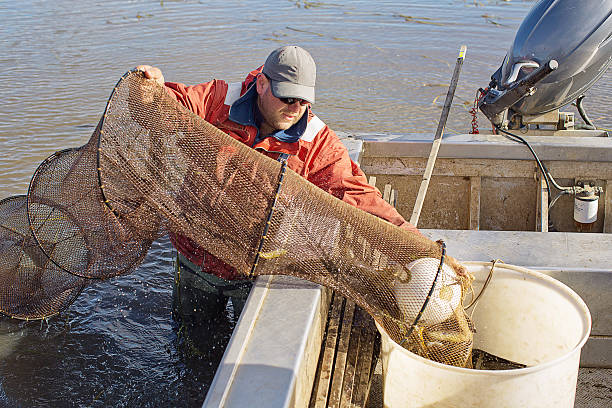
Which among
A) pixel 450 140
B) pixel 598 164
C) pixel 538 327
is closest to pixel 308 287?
pixel 538 327

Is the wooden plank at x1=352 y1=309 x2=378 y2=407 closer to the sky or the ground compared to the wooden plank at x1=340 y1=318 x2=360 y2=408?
closer to the ground

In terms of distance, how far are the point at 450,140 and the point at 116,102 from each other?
3.09m

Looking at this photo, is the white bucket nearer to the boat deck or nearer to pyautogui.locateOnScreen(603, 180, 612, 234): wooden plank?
the boat deck

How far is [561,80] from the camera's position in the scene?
16.3ft

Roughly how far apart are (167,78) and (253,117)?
7474 mm

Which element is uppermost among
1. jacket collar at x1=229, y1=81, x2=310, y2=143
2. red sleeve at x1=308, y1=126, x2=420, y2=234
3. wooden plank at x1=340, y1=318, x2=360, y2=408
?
jacket collar at x1=229, y1=81, x2=310, y2=143

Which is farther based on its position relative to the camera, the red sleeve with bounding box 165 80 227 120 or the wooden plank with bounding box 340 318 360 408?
the red sleeve with bounding box 165 80 227 120

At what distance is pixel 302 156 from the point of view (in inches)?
127

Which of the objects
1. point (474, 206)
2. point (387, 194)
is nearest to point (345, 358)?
point (387, 194)

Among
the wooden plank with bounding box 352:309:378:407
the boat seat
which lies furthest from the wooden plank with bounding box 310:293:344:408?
the wooden plank with bounding box 352:309:378:407

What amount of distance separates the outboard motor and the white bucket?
2301 mm

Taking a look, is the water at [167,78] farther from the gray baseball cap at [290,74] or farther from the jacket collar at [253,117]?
the gray baseball cap at [290,74]

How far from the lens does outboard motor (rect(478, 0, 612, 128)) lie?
4.89 meters

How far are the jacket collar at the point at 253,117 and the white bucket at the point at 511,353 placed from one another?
1143 millimetres
